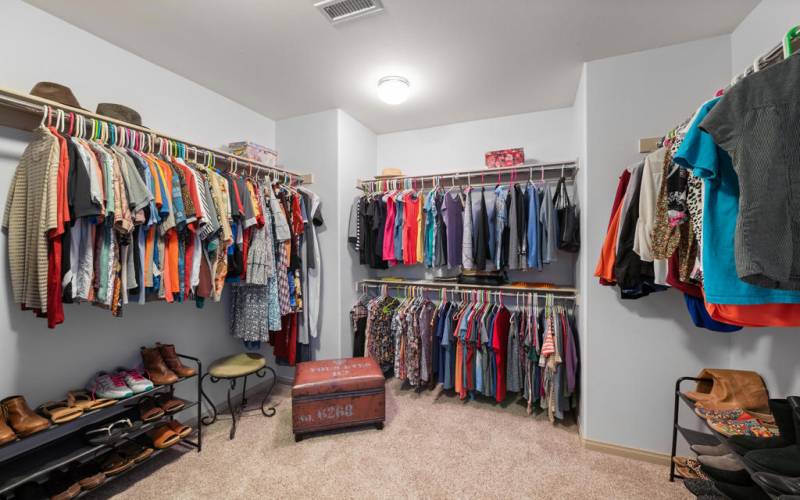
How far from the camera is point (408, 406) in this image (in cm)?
267

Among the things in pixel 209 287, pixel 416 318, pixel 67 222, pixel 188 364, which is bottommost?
pixel 188 364

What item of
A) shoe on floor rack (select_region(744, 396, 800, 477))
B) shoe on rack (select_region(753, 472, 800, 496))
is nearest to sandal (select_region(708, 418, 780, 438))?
shoe on floor rack (select_region(744, 396, 800, 477))

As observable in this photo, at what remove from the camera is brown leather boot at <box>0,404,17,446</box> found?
1.35 meters

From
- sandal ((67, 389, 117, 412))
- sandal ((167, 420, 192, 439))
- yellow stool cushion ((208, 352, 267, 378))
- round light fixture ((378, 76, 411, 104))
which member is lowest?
sandal ((167, 420, 192, 439))

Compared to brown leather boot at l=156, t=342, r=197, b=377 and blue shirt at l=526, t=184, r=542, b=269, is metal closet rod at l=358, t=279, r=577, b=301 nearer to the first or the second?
blue shirt at l=526, t=184, r=542, b=269

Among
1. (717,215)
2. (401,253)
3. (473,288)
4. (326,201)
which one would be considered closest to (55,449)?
(326,201)

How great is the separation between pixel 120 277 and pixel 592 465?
2.75 meters

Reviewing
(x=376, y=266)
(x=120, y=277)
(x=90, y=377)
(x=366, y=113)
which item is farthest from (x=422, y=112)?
(x=90, y=377)

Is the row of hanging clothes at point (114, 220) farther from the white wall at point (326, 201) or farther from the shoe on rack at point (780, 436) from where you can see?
the shoe on rack at point (780, 436)

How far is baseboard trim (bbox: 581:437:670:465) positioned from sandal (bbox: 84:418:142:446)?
262cm

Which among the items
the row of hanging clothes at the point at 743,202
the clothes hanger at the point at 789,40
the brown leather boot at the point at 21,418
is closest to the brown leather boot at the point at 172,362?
the brown leather boot at the point at 21,418

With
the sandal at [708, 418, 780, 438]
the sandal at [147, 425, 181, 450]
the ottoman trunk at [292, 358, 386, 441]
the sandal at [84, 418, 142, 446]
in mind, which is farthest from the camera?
the ottoman trunk at [292, 358, 386, 441]

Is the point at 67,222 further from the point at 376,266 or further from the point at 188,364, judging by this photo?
the point at 376,266

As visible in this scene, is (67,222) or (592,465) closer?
(67,222)
